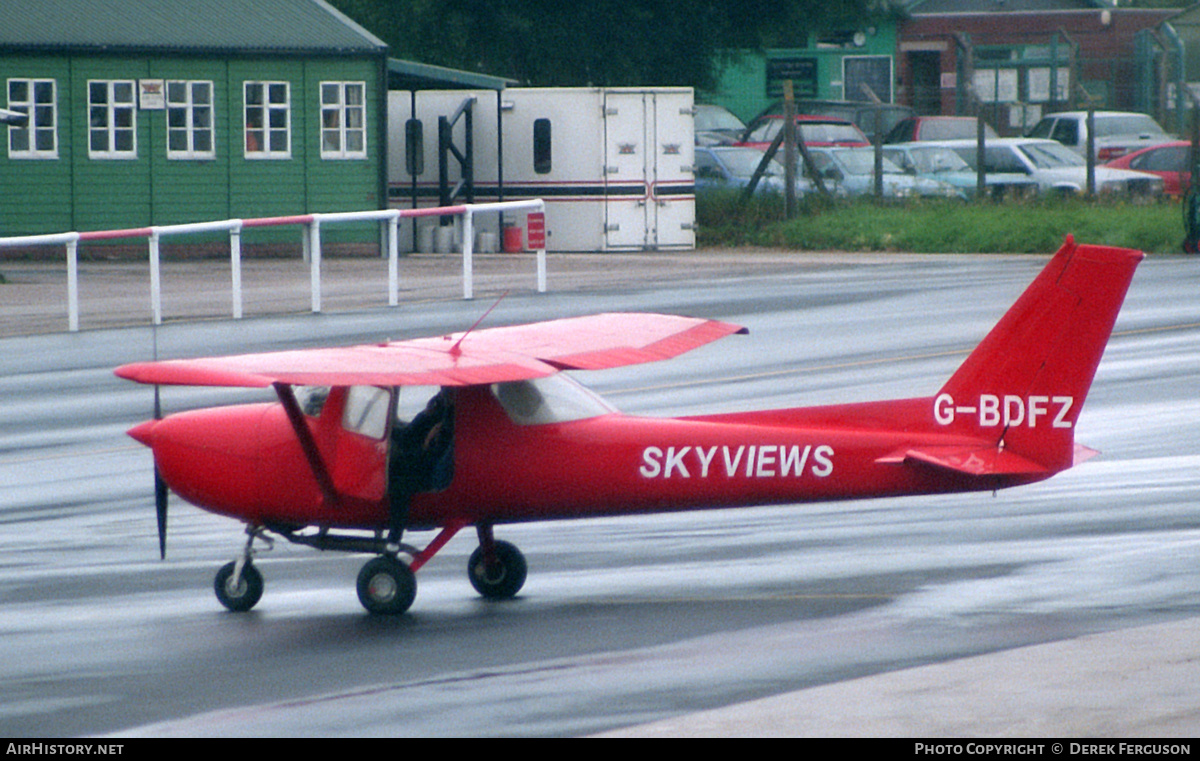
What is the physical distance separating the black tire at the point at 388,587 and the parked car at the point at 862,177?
25.7 meters

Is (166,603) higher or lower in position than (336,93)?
lower

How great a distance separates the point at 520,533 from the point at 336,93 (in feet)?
75.9

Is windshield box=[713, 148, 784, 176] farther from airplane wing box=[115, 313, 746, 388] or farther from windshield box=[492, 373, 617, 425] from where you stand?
windshield box=[492, 373, 617, 425]

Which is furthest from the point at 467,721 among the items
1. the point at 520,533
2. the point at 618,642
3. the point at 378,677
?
the point at 520,533

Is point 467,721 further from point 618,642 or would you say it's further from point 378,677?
point 618,642

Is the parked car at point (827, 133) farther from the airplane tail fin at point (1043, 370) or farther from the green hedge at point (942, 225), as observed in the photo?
the airplane tail fin at point (1043, 370)

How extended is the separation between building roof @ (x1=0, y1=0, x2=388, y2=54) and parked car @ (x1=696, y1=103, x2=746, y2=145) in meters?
16.7

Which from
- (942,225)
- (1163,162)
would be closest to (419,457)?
(942,225)

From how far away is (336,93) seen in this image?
1350 inches

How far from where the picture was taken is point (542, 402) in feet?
32.5

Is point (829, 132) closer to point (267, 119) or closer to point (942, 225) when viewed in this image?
point (942, 225)

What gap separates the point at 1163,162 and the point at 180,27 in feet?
64.0

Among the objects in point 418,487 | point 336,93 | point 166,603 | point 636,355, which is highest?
point 336,93

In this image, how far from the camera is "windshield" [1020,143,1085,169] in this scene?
3706 cm
